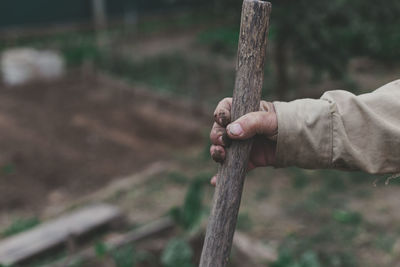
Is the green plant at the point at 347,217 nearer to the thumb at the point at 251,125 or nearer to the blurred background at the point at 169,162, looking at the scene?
the blurred background at the point at 169,162

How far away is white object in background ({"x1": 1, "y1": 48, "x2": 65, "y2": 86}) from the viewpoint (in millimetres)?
8164

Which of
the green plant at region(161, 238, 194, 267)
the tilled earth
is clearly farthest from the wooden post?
the tilled earth

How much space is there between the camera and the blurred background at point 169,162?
332cm

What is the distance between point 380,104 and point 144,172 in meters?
3.71

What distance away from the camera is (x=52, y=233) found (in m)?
3.45

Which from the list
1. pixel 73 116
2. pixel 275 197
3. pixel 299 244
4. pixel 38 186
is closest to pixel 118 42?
pixel 73 116

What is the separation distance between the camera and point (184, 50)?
1027 cm

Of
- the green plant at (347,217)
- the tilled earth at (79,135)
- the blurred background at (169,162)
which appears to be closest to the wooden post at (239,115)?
the blurred background at (169,162)

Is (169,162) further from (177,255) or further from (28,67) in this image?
(28,67)

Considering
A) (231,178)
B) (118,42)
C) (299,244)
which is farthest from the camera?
(118,42)

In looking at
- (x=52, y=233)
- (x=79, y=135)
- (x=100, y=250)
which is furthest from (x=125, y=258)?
(x=79, y=135)

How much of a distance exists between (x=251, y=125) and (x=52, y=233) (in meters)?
2.49

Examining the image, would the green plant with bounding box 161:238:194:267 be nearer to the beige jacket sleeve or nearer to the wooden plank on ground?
the wooden plank on ground

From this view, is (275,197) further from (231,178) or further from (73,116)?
(73,116)
